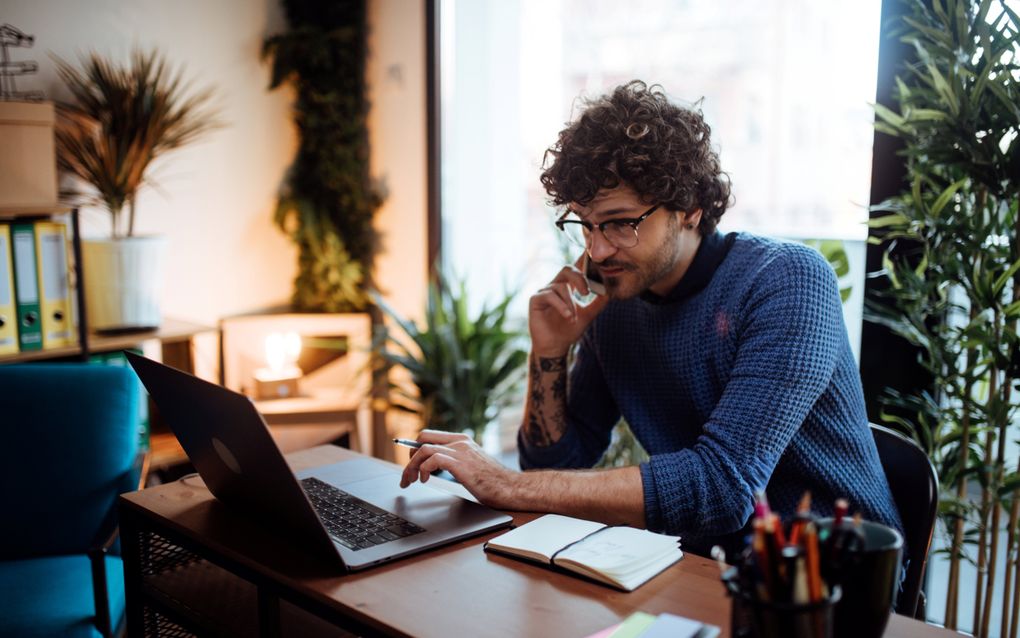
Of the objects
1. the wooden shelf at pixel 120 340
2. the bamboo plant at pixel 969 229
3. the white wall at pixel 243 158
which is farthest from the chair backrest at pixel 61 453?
the bamboo plant at pixel 969 229

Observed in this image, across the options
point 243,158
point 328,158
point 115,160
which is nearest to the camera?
point 115,160

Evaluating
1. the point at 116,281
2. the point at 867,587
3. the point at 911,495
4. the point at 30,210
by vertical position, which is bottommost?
the point at 911,495

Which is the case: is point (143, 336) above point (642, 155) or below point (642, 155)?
below

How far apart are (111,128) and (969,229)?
2.58 metres

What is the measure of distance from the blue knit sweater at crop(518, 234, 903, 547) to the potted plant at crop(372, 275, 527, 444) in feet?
4.39

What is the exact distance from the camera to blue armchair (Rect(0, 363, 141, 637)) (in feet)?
6.94

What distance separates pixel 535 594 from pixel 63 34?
2.80 m

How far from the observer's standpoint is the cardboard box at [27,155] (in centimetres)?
245

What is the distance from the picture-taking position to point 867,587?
854mm

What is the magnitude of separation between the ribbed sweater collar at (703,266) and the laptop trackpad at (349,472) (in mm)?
642

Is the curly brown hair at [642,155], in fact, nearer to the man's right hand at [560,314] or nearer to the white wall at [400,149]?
the man's right hand at [560,314]

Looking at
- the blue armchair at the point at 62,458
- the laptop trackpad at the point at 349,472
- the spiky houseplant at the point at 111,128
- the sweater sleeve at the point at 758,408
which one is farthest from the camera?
the spiky houseplant at the point at 111,128

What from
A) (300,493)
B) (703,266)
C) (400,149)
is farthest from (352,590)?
(400,149)

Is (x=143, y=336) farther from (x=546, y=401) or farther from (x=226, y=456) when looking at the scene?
(x=226, y=456)
